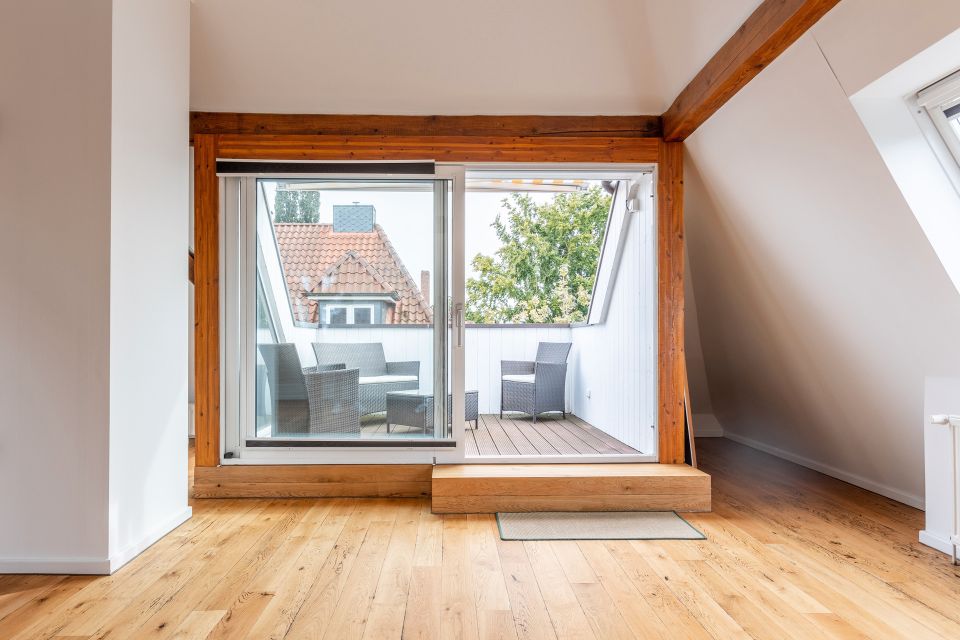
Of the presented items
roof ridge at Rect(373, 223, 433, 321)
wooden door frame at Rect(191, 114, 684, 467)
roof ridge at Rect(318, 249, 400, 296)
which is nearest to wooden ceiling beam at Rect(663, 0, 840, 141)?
wooden door frame at Rect(191, 114, 684, 467)

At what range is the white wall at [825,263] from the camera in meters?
2.29

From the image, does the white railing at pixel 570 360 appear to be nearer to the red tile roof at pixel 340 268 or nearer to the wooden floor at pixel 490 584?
the red tile roof at pixel 340 268

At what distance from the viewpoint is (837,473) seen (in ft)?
12.8

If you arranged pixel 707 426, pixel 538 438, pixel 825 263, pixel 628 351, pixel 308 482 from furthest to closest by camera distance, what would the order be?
1. pixel 707 426
2. pixel 538 438
3. pixel 628 351
4. pixel 308 482
5. pixel 825 263

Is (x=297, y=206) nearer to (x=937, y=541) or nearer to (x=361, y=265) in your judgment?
(x=361, y=265)

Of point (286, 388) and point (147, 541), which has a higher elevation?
point (286, 388)

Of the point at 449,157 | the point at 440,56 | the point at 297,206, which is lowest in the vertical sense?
the point at 297,206

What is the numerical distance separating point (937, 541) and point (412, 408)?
8.63 feet

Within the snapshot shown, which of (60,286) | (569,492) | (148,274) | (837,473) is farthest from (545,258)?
(60,286)

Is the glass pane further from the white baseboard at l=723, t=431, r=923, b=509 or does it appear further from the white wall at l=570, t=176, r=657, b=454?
the white baseboard at l=723, t=431, r=923, b=509

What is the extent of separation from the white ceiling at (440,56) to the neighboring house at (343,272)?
68cm

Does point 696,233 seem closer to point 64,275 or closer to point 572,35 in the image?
point 572,35

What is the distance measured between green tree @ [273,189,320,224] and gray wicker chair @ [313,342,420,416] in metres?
0.78

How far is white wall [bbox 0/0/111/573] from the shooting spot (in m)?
2.33
